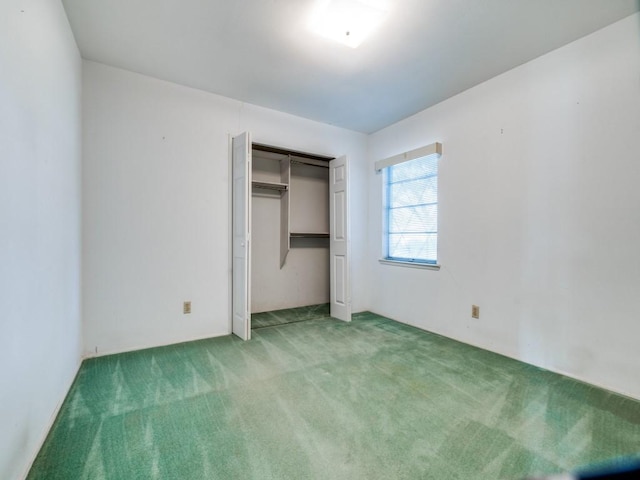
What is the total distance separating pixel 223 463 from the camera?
54.9 inches

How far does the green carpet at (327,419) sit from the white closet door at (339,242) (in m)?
1.14

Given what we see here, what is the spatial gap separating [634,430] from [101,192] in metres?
4.04

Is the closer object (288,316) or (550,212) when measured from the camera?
(550,212)

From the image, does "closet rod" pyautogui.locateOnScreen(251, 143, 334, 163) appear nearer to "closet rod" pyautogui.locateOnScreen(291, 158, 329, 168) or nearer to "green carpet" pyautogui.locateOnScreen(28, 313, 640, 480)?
"closet rod" pyautogui.locateOnScreen(291, 158, 329, 168)

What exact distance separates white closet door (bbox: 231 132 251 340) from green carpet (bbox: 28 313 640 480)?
19.2 inches

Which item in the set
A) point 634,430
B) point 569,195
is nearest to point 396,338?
point 634,430

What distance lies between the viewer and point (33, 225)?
1.44 metres

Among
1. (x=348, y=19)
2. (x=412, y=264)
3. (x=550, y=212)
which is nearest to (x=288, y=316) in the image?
(x=412, y=264)

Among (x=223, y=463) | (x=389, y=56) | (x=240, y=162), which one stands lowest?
(x=223, y=463)

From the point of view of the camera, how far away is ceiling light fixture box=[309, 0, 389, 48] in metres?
1.89

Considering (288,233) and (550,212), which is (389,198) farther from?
(550,212)

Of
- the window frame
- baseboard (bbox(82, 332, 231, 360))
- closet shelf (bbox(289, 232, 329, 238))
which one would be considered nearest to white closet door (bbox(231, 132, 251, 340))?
baseboard (bbox(82, 332, 231, 360))

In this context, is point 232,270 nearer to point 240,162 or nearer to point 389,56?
point 240,162

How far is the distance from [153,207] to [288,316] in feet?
6.67
